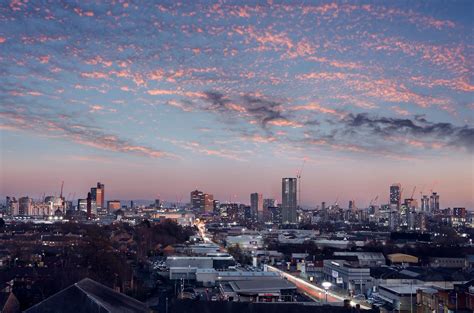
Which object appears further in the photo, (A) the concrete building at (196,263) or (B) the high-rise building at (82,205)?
(B) the high-rise building at (82,205)

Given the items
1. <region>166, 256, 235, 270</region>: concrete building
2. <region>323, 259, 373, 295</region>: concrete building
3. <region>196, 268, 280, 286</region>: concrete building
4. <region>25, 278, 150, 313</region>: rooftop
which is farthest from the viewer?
<region>166, 256, 235, 270</region>: concrete building

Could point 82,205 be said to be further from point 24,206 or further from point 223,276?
point 223,276

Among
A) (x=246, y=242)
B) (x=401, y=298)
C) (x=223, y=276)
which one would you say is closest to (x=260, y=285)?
(x=223, y=276)

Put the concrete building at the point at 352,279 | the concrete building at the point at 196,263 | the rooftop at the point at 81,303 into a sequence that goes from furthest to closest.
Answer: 1. the concrete building at the point at 196,263
2. the concrete building at the point at 352,279
3. the rooftop at the point at 81,303

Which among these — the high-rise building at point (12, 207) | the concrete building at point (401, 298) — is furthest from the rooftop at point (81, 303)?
the high-rise building at point (12, 207)

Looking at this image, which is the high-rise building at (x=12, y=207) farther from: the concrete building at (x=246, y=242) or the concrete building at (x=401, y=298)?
the concrete building at (x=401, y=298)

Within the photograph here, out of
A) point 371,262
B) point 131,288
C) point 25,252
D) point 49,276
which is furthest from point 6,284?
point 371,262

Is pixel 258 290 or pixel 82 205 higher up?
pixel 82 205

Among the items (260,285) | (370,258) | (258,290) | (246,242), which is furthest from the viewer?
(246,242)

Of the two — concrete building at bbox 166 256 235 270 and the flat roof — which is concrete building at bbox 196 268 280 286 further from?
concrete building at bbox 166 256 235 270

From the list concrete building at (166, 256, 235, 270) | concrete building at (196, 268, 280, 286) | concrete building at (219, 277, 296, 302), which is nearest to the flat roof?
concrete building at (219, 277, 296, 302)

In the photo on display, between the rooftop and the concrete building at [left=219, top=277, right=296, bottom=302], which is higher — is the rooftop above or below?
above
